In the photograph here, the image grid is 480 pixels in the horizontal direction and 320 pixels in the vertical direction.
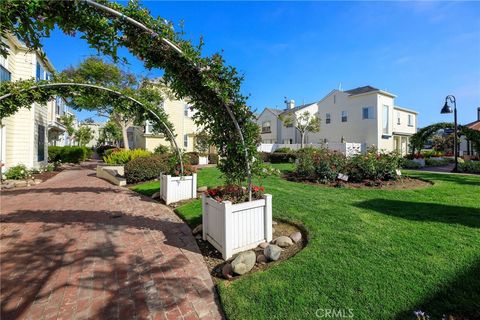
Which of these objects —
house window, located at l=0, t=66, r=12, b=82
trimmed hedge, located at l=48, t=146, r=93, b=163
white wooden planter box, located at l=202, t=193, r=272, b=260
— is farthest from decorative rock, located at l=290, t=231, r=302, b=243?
trimmed hedge, located at l=48, t=146, r=93, b=163

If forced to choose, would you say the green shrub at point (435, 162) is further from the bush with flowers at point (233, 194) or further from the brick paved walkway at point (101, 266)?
the brick paved walkway at point (101, 266)

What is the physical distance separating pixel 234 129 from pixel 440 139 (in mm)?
38011

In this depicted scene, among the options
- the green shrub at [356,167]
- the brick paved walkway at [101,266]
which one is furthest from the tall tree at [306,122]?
the brick paved walkway at [101,266]

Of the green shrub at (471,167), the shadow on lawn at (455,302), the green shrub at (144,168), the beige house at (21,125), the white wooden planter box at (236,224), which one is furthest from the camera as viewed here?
the green shrub at (471,167)

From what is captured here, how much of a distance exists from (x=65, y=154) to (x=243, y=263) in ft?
73.6

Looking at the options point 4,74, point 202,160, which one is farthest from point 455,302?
point 202,160

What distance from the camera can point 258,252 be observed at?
3908mm

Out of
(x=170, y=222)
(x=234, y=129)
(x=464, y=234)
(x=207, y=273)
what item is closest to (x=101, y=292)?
(x=207, y=273)

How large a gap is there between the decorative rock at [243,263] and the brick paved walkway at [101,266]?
435 mm

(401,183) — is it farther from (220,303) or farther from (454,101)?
(454,101)

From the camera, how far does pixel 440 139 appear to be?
102ft

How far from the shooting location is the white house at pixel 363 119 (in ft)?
76.6

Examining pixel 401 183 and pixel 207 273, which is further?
pixel 401 183

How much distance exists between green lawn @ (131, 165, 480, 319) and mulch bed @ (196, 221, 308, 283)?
20 centimetres
